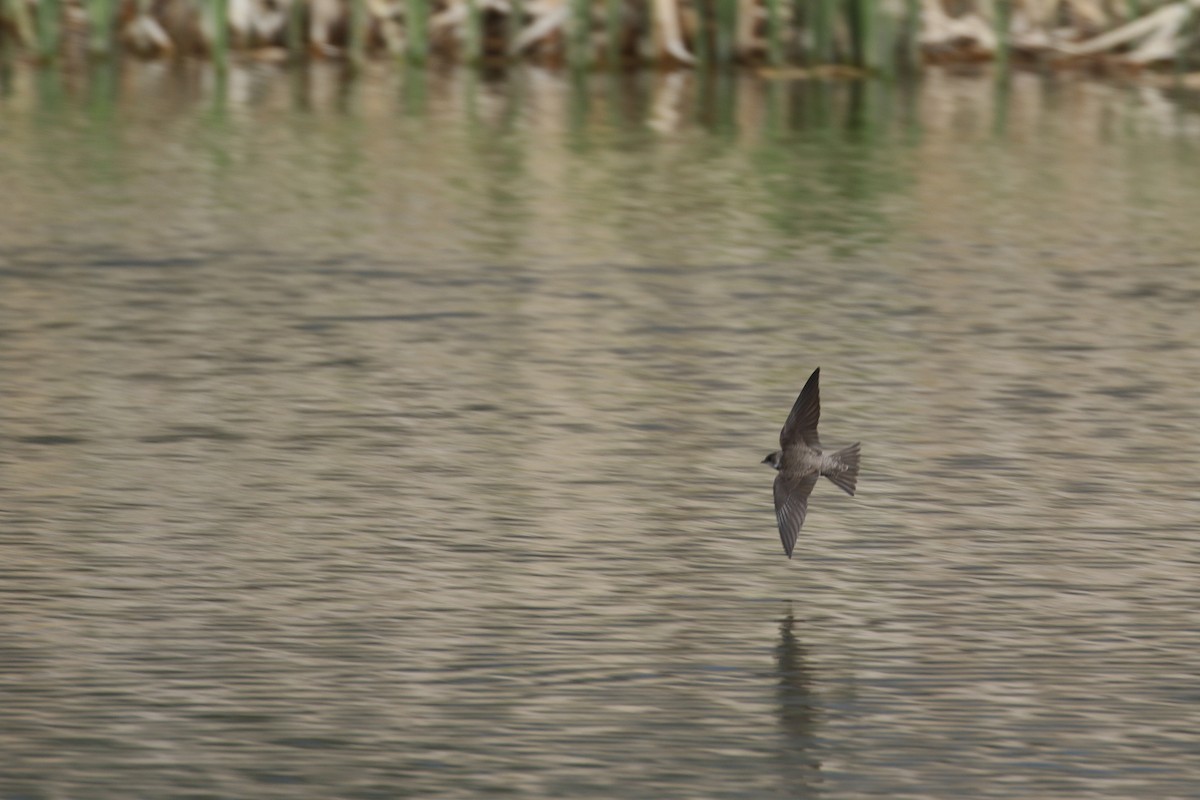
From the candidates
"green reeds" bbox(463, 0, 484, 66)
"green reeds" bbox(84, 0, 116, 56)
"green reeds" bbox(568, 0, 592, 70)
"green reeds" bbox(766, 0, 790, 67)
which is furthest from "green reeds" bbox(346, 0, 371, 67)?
"green reeds" bbox(766, 0, 790, 67)

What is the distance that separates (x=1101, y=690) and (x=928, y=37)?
12719 millimetres

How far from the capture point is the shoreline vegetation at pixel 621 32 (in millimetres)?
16859

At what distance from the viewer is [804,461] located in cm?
605

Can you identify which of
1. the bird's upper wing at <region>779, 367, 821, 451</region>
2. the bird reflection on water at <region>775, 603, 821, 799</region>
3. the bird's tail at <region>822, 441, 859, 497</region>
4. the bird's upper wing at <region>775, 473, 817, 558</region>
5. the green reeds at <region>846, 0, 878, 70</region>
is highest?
the green reeds at <region>846, 0, 878, 70</region>

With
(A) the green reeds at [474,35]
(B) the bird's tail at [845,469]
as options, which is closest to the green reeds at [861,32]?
(A) the green reeds at [474,35]

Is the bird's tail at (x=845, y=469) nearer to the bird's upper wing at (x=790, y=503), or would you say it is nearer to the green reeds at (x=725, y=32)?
the bird's upper wing at (x=790, y=503)

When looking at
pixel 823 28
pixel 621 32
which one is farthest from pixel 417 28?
pixel 823 28

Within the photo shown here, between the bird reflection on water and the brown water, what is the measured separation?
13 millimetres

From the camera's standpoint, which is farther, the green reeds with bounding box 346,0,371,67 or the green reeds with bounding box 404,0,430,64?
the green reeds with bounding box 346,0,371,67

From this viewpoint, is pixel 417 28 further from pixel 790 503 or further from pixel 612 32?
pixel 790 503

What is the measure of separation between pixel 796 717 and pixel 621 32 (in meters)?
12.6

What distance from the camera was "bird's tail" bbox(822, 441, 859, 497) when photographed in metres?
6.04

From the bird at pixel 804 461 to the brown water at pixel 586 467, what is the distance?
259 millimetres

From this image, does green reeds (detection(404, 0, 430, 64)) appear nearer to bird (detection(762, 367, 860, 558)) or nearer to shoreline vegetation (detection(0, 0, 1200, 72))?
shoreline vegetation (detection(0, 0, 1200, 72))
